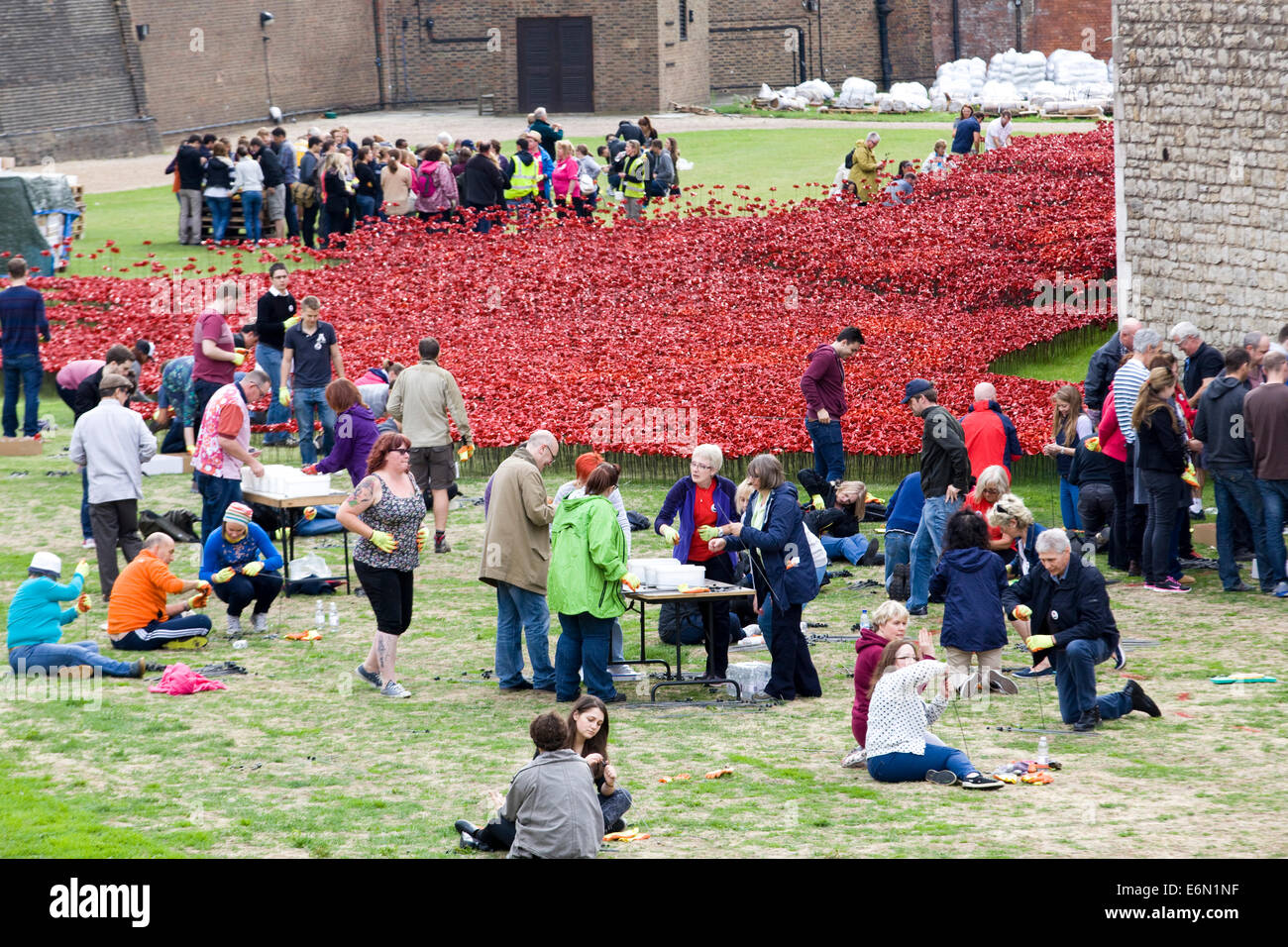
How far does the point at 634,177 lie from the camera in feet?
96.5

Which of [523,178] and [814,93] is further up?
[814,93]

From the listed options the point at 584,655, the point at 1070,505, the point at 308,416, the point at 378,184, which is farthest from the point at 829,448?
the point at 378,184

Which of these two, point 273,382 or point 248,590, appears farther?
point 273,382

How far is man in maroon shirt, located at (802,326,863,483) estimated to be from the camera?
51.6ft

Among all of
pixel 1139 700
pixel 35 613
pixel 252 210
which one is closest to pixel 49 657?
pixel 35 613

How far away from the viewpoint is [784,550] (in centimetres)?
1113

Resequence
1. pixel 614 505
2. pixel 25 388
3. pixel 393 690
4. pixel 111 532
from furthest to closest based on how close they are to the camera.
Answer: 1. pixel 25 388
2. pixel 111 532
3. pixel 614 505
4. pixel 393 690

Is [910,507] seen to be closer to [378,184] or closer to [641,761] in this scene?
[641,761]

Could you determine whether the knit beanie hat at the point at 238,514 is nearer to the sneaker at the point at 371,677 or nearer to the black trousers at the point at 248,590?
the black trousers at the point at 248,590

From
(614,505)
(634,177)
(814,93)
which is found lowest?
(614,505)

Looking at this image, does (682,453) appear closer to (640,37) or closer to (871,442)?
(871,442)

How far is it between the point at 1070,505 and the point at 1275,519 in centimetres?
200

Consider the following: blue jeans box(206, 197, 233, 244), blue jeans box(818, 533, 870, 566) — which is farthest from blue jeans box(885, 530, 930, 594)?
blue jeans box(206, 197, 233, 244)

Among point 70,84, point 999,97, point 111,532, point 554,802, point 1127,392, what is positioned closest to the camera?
point 554,802
